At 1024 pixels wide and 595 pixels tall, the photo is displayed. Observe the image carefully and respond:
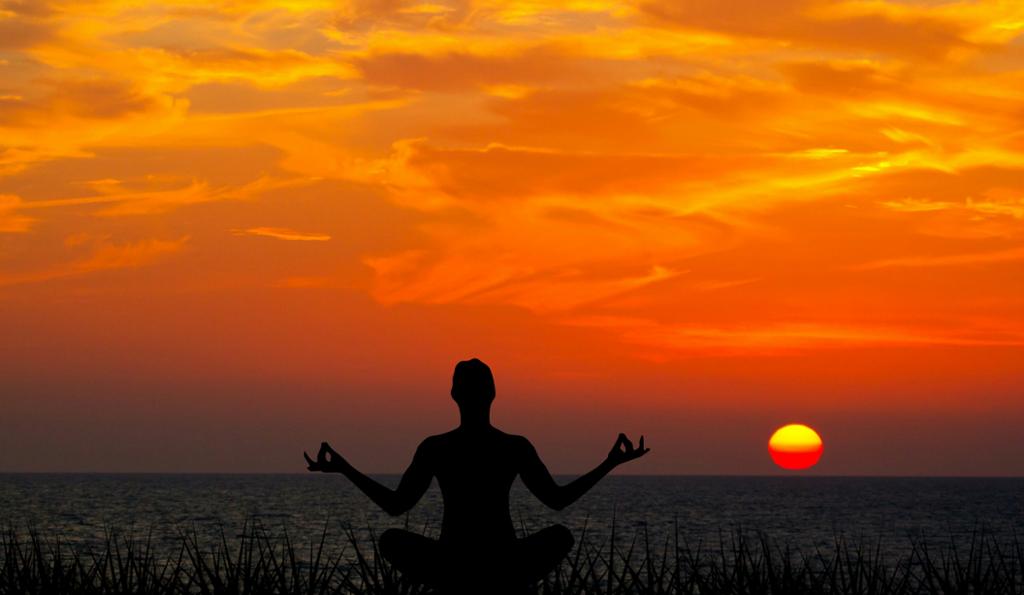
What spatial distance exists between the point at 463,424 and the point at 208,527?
109 metres

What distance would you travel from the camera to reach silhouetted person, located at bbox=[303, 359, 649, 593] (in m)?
9.54

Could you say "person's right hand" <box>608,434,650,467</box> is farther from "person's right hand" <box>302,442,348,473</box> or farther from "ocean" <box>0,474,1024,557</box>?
"ocean" <box>0,474,1024,557</box>

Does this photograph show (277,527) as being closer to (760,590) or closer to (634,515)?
(634,515)

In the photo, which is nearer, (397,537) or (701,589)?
(397,537)

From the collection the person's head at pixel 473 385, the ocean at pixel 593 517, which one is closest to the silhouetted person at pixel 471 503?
the person's head at pixel 473 385

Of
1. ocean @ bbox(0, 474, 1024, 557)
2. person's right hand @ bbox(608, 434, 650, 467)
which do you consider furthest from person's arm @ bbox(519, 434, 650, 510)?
ocean @ bbox(0, 474, 1024, 557)

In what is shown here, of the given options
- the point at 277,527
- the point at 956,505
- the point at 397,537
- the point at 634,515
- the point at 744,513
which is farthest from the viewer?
the point at 956,505

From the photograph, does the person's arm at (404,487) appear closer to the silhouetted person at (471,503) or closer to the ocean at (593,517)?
the silhouetted person at (471,503)

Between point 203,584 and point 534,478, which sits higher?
point 534,478

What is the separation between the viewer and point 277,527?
111 metres

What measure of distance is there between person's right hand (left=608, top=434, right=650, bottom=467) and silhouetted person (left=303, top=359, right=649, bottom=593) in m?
0.02

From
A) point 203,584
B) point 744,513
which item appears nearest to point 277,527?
point 744,513

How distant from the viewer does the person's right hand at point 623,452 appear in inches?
368

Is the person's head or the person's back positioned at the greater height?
the person's head
